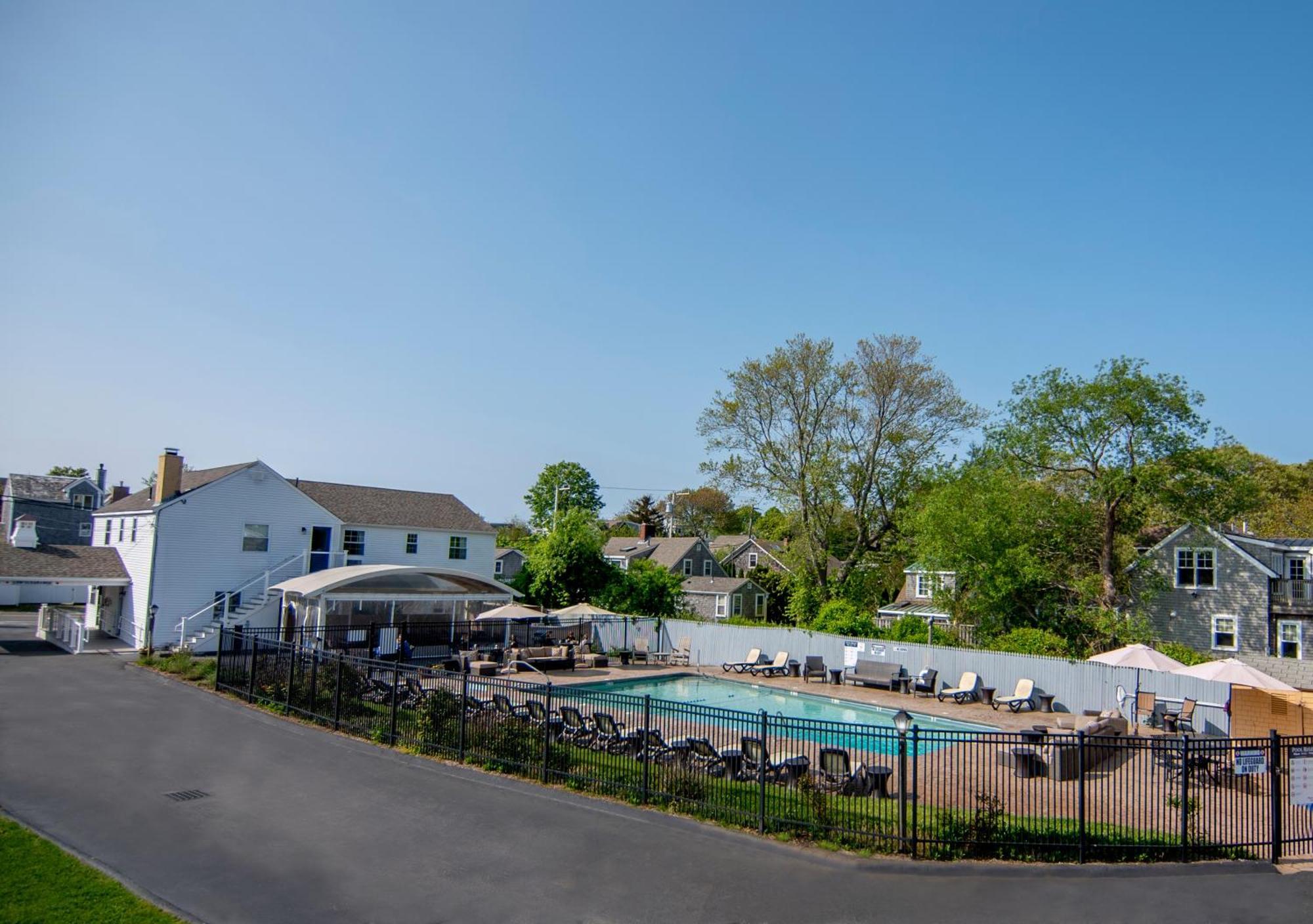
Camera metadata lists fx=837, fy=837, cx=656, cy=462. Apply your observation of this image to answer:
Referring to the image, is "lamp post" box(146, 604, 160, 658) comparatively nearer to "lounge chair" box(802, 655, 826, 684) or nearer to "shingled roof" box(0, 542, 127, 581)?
"shingled roof" box(0, 542, 127, 581)

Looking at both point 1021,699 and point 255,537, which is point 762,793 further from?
point 255,537

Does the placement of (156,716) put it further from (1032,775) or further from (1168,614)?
(1168,614)

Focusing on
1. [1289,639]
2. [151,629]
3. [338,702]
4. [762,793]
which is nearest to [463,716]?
[338,702]

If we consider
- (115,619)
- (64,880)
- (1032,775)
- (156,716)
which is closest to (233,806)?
(64,880)

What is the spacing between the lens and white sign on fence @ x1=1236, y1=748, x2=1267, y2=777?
10.9m

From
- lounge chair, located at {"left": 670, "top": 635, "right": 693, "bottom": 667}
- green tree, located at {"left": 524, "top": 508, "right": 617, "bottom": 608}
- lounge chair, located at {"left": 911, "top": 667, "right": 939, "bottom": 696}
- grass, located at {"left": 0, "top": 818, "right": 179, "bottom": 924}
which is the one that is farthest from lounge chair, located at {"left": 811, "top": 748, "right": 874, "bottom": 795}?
green tree, located at {"left": 524, "top": 508, "right": 617, "bottom": 608}

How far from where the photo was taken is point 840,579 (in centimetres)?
4447

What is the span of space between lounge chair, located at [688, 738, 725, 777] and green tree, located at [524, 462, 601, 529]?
69012 mm

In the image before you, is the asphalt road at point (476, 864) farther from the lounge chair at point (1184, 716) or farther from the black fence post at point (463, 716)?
the lounge chair at point (1184, 716)

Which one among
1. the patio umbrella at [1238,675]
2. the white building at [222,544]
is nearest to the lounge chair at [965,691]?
the patio umbrella at [1238,675]

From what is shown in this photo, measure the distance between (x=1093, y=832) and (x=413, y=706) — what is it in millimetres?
12011

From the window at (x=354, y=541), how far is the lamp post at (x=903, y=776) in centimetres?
3223

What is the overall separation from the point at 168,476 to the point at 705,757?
91.6ft

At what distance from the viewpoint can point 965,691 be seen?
25.3 metres
